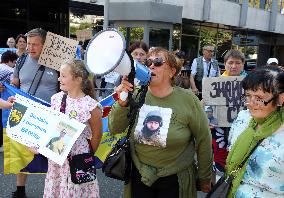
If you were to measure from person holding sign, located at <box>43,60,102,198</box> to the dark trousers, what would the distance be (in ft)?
1.90

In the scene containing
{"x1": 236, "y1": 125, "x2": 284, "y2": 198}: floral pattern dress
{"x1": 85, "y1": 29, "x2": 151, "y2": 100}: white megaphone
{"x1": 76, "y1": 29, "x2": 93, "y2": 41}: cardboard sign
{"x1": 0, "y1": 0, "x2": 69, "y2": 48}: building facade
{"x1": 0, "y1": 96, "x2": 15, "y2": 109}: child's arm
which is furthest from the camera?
{"x1": 0, "y1": 0, "x2": 69, "y2": 48}: building facade

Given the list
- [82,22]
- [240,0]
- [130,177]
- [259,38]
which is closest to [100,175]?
[130,177]

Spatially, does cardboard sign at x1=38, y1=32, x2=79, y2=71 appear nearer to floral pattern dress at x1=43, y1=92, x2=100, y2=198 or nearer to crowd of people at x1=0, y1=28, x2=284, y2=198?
crowd of people at x1=0, y1=28, x2=284, y2=198

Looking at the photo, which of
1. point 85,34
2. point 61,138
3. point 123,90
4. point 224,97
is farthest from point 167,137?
point 85,34

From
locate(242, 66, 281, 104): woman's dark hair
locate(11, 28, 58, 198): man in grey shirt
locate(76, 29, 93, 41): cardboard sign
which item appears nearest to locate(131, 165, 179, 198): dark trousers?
locate(242, 66, 281, 104): woman's dark hair

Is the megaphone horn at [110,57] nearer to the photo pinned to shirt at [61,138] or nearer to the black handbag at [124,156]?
the black handbag at [124,156]

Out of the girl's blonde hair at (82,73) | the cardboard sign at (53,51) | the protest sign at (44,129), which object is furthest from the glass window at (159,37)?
the protest sign at (44,129)

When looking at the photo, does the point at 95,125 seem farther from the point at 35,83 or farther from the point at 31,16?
the point at 31,16

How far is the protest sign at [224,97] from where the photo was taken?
3.69 metres

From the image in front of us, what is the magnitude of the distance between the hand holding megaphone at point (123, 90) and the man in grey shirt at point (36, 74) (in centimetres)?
171

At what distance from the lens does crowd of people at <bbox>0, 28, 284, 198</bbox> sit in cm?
201

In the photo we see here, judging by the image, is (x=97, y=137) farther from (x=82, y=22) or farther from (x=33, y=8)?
(x=82, y=22)

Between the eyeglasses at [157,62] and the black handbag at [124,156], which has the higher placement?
the eyeglasses at [157,62]

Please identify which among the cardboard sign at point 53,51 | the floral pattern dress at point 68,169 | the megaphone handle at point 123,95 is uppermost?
the cardboard sign at point 53,51
